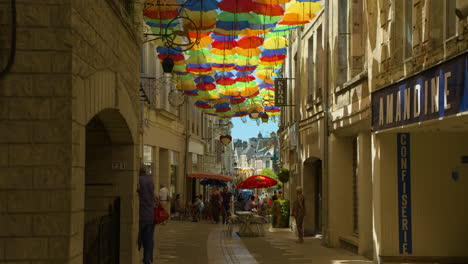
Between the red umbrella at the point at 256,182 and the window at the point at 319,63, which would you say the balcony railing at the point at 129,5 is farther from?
the red umbrella at the point at 256,182

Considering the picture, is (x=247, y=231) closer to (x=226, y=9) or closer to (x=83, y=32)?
(x=226, y=9)

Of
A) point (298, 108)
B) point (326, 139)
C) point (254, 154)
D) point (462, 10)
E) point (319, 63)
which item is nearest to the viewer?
point (462, 10)

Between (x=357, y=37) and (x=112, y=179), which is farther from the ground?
(x=357, y=37)

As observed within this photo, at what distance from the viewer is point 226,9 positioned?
1673cm

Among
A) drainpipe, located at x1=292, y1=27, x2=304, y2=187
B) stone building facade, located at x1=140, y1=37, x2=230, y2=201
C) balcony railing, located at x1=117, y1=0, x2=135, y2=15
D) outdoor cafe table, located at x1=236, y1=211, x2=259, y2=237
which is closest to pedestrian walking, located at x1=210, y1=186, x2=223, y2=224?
stone building facade, located at x1=140, y1=37, x2=230, y2=201

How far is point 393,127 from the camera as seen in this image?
1256 centimetres

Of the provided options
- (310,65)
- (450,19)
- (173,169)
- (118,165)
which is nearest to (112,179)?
(118,165)

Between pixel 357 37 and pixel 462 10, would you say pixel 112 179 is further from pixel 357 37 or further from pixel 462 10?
pixel 357 37

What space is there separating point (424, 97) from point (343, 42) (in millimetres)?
7598

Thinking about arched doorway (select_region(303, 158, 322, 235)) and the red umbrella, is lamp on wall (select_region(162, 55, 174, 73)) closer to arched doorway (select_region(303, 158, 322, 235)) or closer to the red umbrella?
arched doorway (select_region(303, 158, 322, 235))

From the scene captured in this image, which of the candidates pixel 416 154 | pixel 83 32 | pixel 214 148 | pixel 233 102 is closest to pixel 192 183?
pixel 233 102

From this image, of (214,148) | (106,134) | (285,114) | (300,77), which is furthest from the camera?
(214,148)

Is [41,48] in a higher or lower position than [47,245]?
higher

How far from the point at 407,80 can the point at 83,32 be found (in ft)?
22.2
